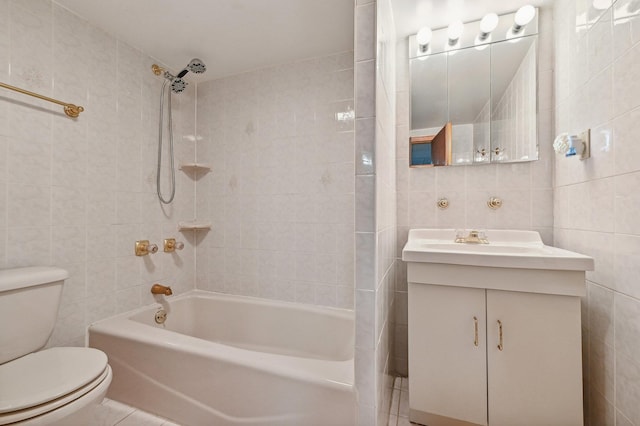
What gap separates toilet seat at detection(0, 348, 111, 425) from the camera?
3.02 ft

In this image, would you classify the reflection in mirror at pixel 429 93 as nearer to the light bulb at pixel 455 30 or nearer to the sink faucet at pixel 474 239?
the light bulb at pixel 455 30

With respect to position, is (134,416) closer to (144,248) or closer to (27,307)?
(27,307)

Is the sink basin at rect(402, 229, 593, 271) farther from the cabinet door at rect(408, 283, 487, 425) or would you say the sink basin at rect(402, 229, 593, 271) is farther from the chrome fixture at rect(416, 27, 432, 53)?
the chrome fixture at rect(416, 27, 432, 53)

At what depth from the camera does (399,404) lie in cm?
154

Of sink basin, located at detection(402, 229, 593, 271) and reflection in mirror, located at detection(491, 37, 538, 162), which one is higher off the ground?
reflection in mirror, located at detection(491, 37, 538, 162)

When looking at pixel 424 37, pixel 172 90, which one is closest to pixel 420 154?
pixel 424 37

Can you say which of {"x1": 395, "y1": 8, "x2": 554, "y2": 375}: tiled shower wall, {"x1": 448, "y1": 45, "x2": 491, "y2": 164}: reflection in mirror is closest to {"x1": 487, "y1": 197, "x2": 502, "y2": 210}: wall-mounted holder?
{"x1": 395, "y1": 8, "x2": 554, "y2": 375}: tiled shower wall

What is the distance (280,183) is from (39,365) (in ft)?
5.06

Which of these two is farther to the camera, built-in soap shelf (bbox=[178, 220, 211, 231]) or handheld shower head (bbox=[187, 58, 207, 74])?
Answer: built-in soap shelf (bbox=[178, 220, 211, 231])

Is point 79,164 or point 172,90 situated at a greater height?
point 172,90

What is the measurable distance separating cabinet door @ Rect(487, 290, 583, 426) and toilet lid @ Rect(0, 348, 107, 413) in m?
1.69

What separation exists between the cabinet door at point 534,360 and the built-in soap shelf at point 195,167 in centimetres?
209

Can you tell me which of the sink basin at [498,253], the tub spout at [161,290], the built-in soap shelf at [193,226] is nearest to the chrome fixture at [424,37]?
the sink basin at [498,253]

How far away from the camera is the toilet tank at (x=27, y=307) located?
3.84 ft
